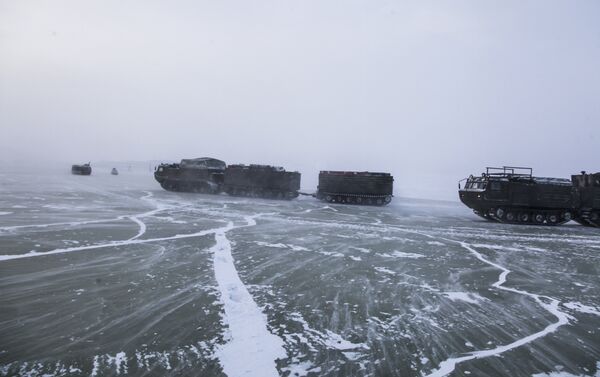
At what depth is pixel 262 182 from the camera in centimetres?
2914

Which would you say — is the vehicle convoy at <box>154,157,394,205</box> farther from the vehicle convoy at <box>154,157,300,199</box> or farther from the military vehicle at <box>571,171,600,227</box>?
the military vehicle at <box>571,171,600,227</box>

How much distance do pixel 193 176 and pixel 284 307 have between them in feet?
87.2

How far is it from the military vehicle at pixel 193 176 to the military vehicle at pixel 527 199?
19.7 m

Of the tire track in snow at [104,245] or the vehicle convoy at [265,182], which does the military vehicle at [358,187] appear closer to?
the vehicle convoy at [265,182]

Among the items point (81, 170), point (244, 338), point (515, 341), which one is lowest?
point (244, 338)

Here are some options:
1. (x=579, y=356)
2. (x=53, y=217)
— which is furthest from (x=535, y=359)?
(x=53, y=217)

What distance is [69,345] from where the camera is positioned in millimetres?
3916

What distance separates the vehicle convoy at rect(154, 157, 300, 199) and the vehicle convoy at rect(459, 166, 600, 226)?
1420cm

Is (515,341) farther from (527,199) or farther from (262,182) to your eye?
(262,182)

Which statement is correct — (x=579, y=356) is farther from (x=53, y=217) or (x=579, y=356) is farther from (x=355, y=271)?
(x=53, y=217)

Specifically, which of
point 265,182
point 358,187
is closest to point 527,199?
point 358,187

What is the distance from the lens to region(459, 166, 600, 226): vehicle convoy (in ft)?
63.9

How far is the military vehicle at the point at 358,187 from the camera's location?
2689 centimetres

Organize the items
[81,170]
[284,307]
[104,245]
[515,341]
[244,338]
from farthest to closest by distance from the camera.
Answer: [81,170] < [104,245] < [284,307] < [515,341] < [244,338]
